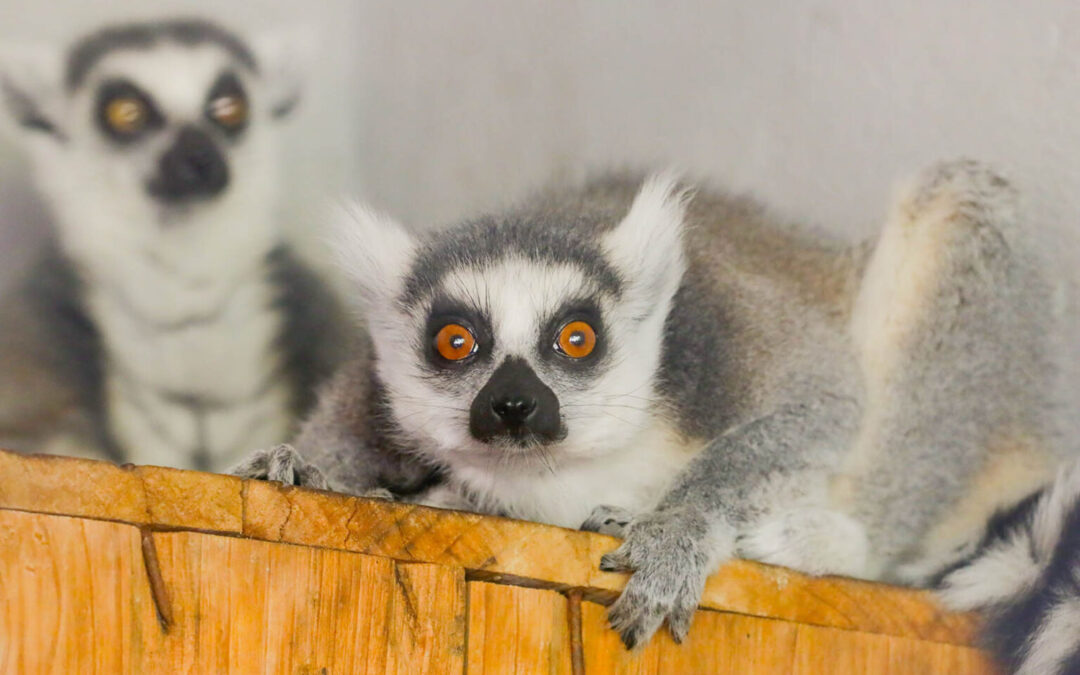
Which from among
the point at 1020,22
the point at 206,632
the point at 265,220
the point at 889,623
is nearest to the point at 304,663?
the point at 206,632

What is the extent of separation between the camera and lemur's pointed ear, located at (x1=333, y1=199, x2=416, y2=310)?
7.43 ft

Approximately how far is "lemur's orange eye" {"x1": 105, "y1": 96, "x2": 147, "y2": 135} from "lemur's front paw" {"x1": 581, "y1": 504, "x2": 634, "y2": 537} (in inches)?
71.6

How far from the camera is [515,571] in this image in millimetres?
1698

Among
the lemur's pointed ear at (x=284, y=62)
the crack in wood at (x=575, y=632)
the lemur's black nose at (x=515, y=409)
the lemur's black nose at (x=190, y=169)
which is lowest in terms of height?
the crack in wood at (x=575, y=632)

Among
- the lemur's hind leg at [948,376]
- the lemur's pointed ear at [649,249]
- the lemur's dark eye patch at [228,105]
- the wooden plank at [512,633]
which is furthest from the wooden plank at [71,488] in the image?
the lemur's dark eye patch at [228,105]

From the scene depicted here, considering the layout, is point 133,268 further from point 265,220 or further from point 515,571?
point 515,571

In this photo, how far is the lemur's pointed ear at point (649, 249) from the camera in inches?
86.7

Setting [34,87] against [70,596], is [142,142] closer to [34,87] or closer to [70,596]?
[34,87]

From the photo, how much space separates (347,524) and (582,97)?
6.49 ft

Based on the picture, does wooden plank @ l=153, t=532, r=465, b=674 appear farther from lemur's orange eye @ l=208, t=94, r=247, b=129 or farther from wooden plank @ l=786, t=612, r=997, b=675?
lemur's orange eye @ l=208, t=94, r=247, b=129

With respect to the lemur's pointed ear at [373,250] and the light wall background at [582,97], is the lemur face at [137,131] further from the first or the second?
the lemur's pointed ear at [373,250]

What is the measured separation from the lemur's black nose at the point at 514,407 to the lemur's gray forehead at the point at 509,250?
0.36m

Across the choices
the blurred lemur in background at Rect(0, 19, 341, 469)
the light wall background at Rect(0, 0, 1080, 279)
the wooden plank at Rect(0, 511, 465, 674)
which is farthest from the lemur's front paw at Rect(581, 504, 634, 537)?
the blurred lemur in background at Rect(0, 19, 341, 469)

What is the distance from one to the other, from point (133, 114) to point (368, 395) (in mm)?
1222
